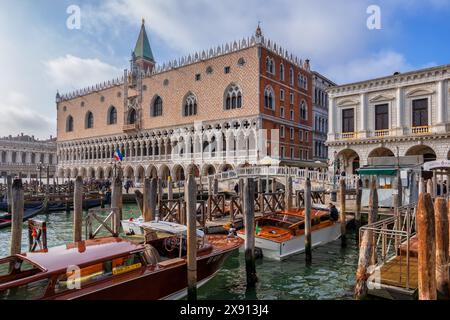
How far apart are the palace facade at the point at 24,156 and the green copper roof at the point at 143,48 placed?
2151 cm

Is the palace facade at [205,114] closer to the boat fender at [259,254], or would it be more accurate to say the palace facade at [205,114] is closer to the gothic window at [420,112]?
the gothic window at [420,112]

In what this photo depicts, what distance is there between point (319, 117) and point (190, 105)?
1362 centimetres

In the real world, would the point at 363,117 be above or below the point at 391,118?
above

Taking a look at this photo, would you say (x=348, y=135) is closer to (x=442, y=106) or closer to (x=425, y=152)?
(x=425, y=152)

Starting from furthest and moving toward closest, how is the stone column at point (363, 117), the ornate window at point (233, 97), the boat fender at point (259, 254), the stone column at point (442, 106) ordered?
1. the ornate window at point (233, 97)
2. the stone column at point (363, 117)
3. the stone column at point (442, 106)
4. the boat fender at point (259, 254)

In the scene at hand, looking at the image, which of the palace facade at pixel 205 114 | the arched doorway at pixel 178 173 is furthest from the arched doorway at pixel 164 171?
the arched doorway at pixel 178 173

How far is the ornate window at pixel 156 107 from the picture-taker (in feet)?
116

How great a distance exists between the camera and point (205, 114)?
1217 inches

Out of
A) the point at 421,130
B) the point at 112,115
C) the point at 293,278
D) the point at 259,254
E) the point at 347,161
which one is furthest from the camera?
the point at 112,115

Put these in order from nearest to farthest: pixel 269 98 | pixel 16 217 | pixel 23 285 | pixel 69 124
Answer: pixel 23 285 → pixel 16 217 → pixel 269 98 → pixel 69 124

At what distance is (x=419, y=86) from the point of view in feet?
66.8

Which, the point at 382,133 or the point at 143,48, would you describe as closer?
the point at 382,133

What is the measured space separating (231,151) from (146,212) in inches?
733

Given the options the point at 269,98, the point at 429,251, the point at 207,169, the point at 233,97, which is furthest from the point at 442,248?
the point at 207,169
